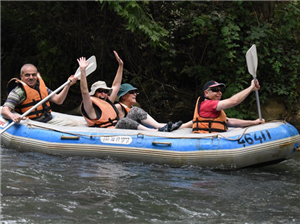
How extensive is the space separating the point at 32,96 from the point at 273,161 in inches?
120

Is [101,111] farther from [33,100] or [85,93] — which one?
[33,100]

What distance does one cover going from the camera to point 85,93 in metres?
5.55

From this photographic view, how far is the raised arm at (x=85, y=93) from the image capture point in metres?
5.51

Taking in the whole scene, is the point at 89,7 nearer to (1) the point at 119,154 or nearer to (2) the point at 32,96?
(2) the point at 32,96

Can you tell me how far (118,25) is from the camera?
9305mm

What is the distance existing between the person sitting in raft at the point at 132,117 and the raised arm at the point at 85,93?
0.36 metres

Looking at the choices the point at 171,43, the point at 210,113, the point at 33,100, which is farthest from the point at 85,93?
the point at 171,43

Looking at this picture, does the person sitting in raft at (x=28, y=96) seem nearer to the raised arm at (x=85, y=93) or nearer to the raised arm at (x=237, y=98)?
the raised arm at (x=85, y=93)

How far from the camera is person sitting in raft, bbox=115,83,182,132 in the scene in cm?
581

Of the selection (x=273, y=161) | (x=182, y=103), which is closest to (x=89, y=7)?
(x=182, y=103)

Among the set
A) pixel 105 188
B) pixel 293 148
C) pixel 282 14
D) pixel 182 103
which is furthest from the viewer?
pixel 182 103

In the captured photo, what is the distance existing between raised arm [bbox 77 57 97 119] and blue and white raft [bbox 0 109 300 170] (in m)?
0.20

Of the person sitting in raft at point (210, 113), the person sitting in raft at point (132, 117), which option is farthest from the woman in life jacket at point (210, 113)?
the person sitting in raft at point (132, 117)

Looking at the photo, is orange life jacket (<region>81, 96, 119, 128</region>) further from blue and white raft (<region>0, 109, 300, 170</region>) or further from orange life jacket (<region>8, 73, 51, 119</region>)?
orange life jacket (<region>8, 73, 51, 119</region>)
